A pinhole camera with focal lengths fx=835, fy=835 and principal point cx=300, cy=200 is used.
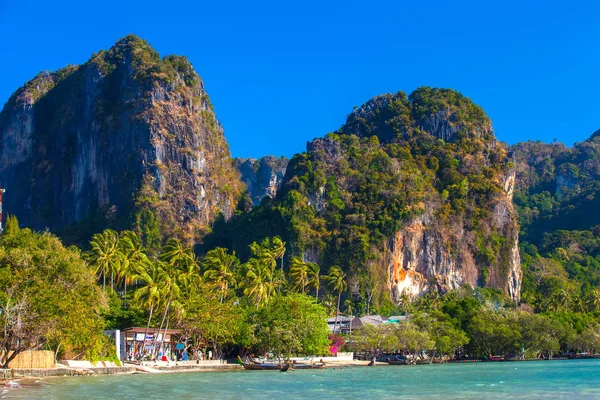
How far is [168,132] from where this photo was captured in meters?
172

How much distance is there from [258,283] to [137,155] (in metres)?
79.8

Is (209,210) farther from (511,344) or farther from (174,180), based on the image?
(511,344)

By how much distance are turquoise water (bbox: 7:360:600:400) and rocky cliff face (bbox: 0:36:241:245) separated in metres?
100

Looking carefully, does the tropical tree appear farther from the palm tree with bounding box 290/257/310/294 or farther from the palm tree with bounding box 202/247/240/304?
the palm tree with bounding box 202/247/240/304

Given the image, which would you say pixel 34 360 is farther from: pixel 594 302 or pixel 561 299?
pixel 594 302

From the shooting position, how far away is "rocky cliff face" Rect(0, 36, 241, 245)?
168500mm

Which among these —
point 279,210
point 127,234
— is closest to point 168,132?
point 279,210

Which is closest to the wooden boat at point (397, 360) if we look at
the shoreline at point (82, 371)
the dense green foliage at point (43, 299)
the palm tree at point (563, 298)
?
the shoreline at point (82, 371)

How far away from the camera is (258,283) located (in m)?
98.9

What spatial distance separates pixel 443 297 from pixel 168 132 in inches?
2593

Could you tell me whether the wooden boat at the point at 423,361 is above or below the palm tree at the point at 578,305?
below

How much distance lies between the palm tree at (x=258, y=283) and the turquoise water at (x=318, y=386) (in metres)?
26.0

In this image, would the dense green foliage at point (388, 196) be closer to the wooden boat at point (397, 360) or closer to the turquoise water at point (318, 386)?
the wooden boat at point (397, 360)

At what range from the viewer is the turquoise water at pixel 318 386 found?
157 feet
